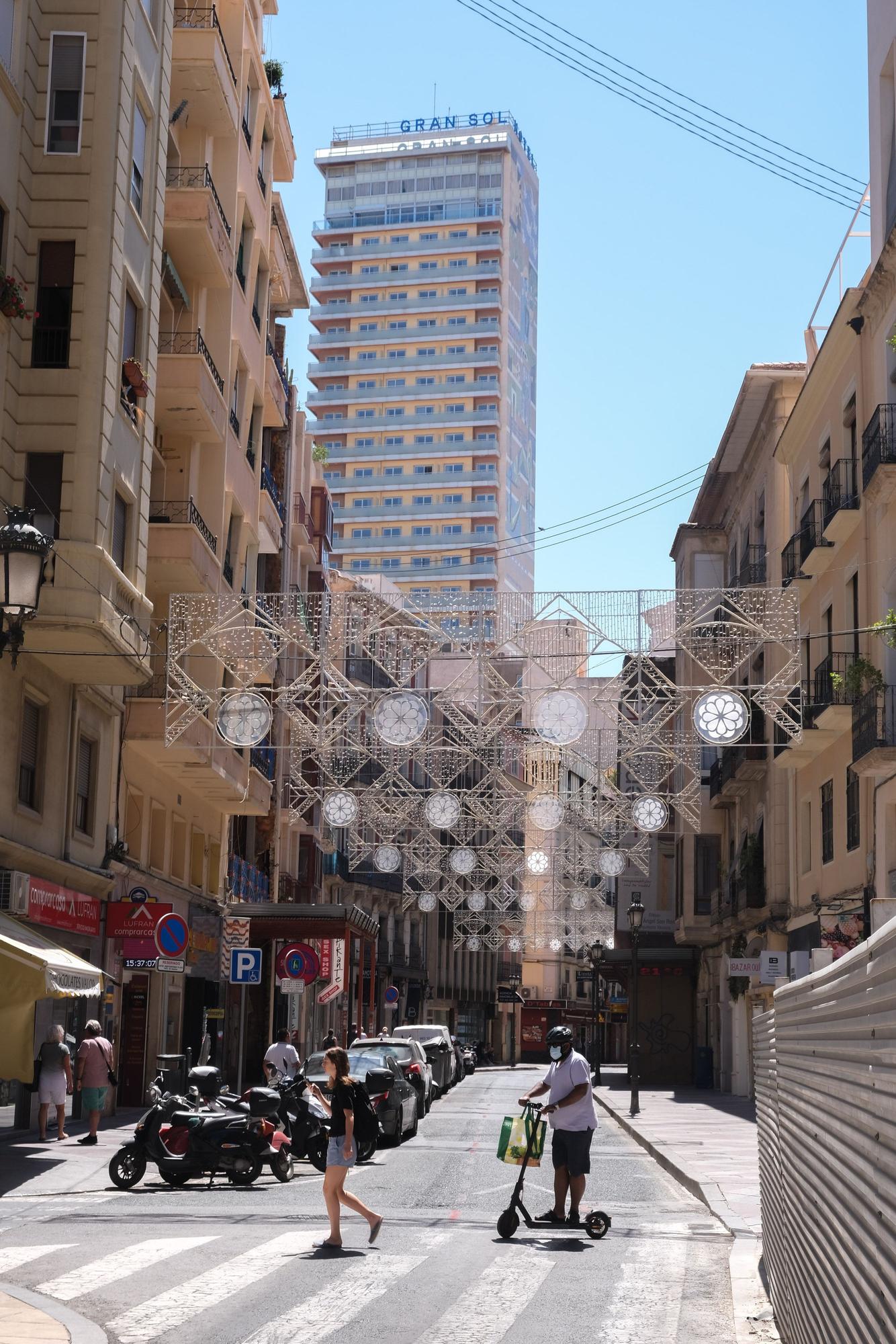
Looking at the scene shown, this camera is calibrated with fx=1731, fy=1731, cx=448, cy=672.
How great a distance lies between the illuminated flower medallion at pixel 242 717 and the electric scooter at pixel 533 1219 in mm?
11179

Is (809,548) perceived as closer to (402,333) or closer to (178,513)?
(178,513)

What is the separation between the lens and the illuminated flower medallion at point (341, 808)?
116 ft

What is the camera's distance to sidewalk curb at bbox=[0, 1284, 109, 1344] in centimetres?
946

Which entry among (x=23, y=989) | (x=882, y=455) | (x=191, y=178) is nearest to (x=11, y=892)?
(x=23, y=989)

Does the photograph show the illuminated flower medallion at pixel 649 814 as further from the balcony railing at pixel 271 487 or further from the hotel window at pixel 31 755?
the hotel window at pixel 31 755

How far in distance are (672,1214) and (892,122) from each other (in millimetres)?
20457

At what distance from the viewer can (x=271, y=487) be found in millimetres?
45156

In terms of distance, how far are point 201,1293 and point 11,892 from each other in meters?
11.7

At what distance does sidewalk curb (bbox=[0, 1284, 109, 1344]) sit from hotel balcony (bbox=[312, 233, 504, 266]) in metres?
129

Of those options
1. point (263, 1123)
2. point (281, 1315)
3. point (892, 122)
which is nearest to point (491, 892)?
point (892, 122)

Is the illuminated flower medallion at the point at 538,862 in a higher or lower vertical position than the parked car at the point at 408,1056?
higher

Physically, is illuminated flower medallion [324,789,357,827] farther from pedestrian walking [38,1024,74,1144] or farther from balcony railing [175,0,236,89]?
balcony railing [175,0,236,89]

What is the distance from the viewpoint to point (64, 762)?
2616 cm

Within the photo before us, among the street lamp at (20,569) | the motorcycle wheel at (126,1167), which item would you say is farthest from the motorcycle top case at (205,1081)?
the street lamp at (20,569)
